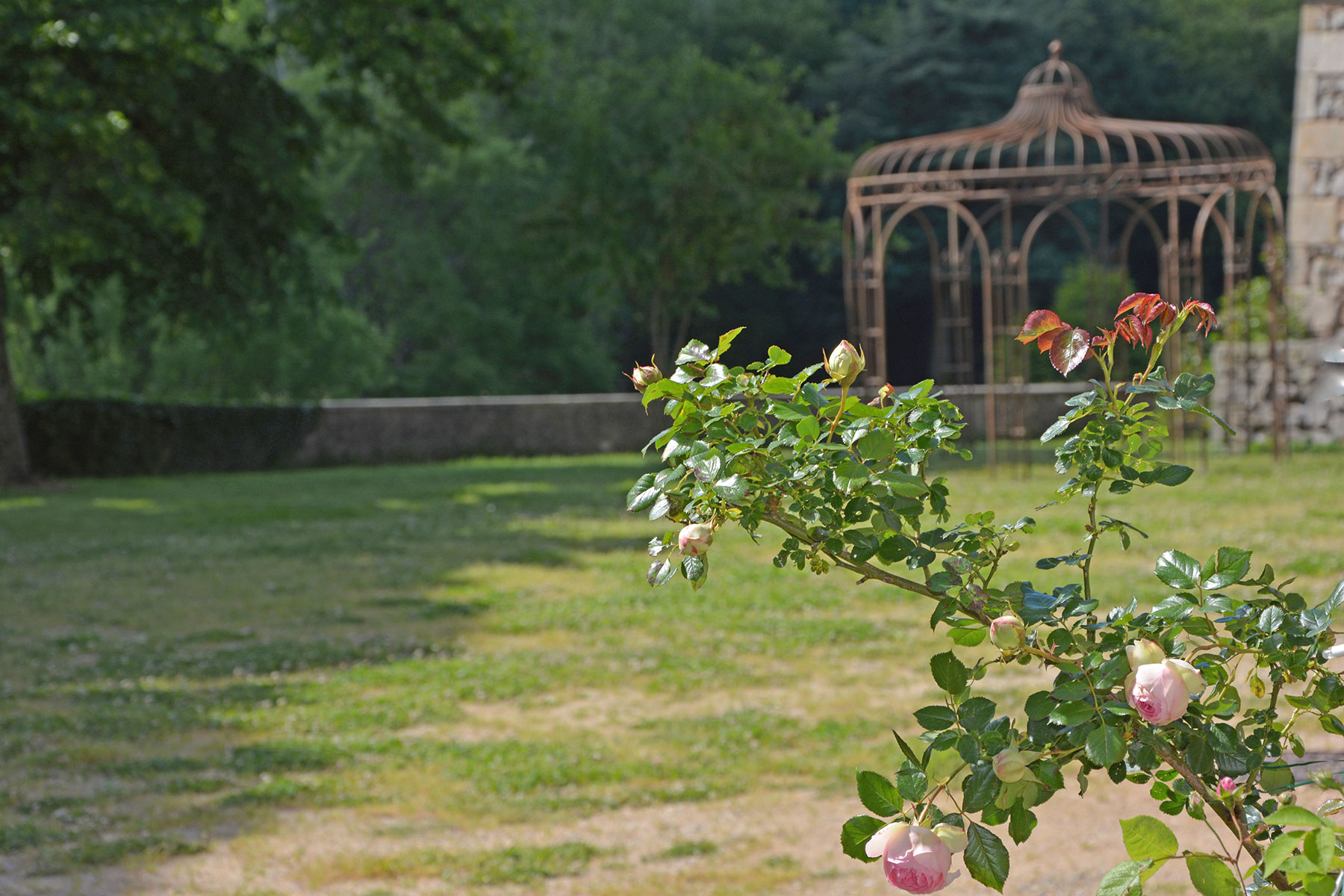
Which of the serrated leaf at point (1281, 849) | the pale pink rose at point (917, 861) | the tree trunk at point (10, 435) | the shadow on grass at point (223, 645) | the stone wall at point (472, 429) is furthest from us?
the stone wall at point (472, 429)

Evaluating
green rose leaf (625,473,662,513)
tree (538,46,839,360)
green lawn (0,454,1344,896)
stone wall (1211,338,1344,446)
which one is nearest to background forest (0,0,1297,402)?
tree (538,46,839,360)

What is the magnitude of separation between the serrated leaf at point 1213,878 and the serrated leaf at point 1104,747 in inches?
3.7

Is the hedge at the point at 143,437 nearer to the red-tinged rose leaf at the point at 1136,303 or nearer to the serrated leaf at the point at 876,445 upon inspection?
the serrated leaf at the point at 876,445

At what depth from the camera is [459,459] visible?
51.3 feet

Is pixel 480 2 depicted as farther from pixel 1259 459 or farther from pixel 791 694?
pixel 791 694

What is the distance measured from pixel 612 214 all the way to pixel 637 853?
19.2m

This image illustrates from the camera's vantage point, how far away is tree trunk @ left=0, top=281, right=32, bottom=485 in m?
12.6

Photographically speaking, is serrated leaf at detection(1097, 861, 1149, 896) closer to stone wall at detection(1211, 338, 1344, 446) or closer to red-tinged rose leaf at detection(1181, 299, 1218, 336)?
red-tinged rose leaf at detection(1181, 299, 1218, 336)

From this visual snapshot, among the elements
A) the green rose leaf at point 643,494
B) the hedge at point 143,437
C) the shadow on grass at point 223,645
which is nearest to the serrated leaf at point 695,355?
the green rose leaf at point 643,494

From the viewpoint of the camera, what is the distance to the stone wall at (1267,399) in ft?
40.1

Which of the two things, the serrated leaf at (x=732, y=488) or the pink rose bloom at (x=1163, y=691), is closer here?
the pink rose bloom at (x=1163, y=691)

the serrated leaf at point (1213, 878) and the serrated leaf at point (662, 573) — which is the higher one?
the serrated leaf at point (662, 573)

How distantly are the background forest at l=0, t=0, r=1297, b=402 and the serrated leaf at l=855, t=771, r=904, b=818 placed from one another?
48.6 feet

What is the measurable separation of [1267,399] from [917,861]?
12623 millimetres
